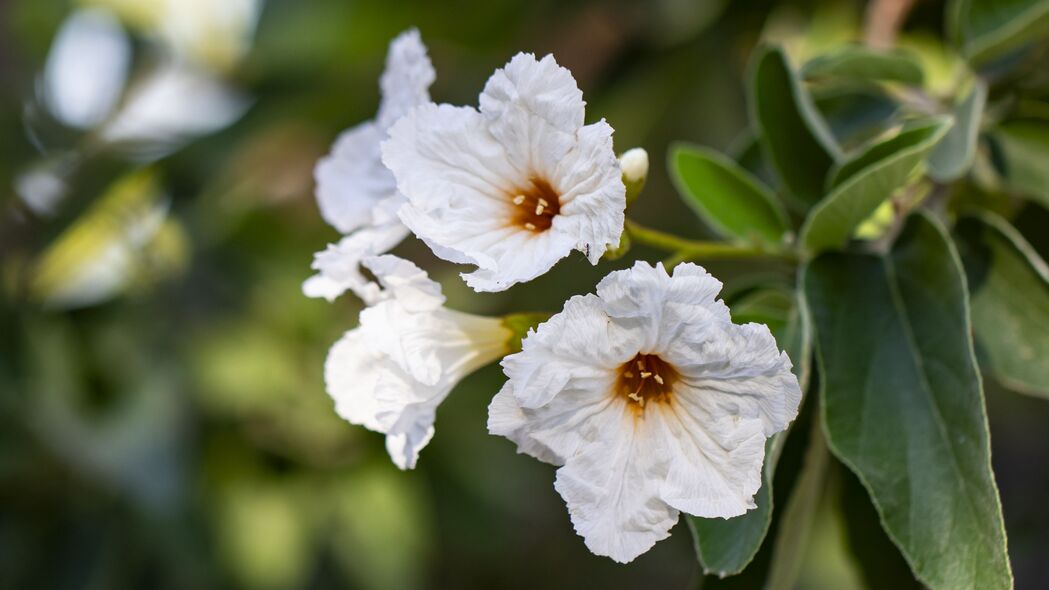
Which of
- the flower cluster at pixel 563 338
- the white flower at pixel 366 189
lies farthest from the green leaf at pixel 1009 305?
the white flower at pixel 366 189

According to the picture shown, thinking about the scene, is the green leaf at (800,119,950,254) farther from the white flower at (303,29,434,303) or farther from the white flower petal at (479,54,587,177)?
the white flower at (303,29,434,303)

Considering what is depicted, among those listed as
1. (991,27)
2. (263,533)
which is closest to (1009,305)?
(991,27)

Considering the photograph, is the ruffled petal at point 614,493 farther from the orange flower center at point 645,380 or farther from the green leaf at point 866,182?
the green leaf at point 866,182

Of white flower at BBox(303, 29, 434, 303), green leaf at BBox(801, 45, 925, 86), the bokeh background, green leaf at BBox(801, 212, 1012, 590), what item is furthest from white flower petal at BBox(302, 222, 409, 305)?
the bokeh background

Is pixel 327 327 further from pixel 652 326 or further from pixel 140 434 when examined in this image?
pixel 652 326

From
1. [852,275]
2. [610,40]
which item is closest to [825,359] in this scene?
[852,275]

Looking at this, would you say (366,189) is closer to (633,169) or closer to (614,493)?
(633,169)
